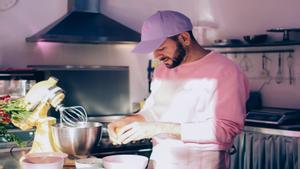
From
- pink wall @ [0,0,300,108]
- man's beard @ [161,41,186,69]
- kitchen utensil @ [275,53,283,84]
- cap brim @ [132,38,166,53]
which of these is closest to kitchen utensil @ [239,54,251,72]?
pink wall @ [0,0,300,108]

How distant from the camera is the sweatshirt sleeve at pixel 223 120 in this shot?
1.91 m

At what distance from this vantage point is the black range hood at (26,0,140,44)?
386 cm

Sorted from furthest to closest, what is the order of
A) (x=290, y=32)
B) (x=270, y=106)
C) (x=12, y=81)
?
(x=270, y=106) → (x=290, y=32) → (x=12, y=81)

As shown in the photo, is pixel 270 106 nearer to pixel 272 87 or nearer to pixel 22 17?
pixel 272 87

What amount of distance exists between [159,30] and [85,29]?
6.71ft

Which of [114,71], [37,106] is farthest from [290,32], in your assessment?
[37,106]

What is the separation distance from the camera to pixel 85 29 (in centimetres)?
402

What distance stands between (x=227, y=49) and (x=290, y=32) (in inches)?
28.3

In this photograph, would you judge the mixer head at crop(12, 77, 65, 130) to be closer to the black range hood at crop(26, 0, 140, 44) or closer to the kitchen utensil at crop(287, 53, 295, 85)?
the black range hood at crop(26, 0, 140, 44)

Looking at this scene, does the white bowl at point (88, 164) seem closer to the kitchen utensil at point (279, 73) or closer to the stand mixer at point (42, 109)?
the stand mixer at point (42, 109)

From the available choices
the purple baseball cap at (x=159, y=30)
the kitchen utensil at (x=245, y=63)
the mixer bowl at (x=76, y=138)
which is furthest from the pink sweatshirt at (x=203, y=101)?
the kitchen utensil at (x=245, y=63)

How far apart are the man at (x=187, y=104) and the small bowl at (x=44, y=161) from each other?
245mm

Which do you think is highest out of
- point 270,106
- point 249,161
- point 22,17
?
point 22,17

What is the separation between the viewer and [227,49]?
14.9ft
